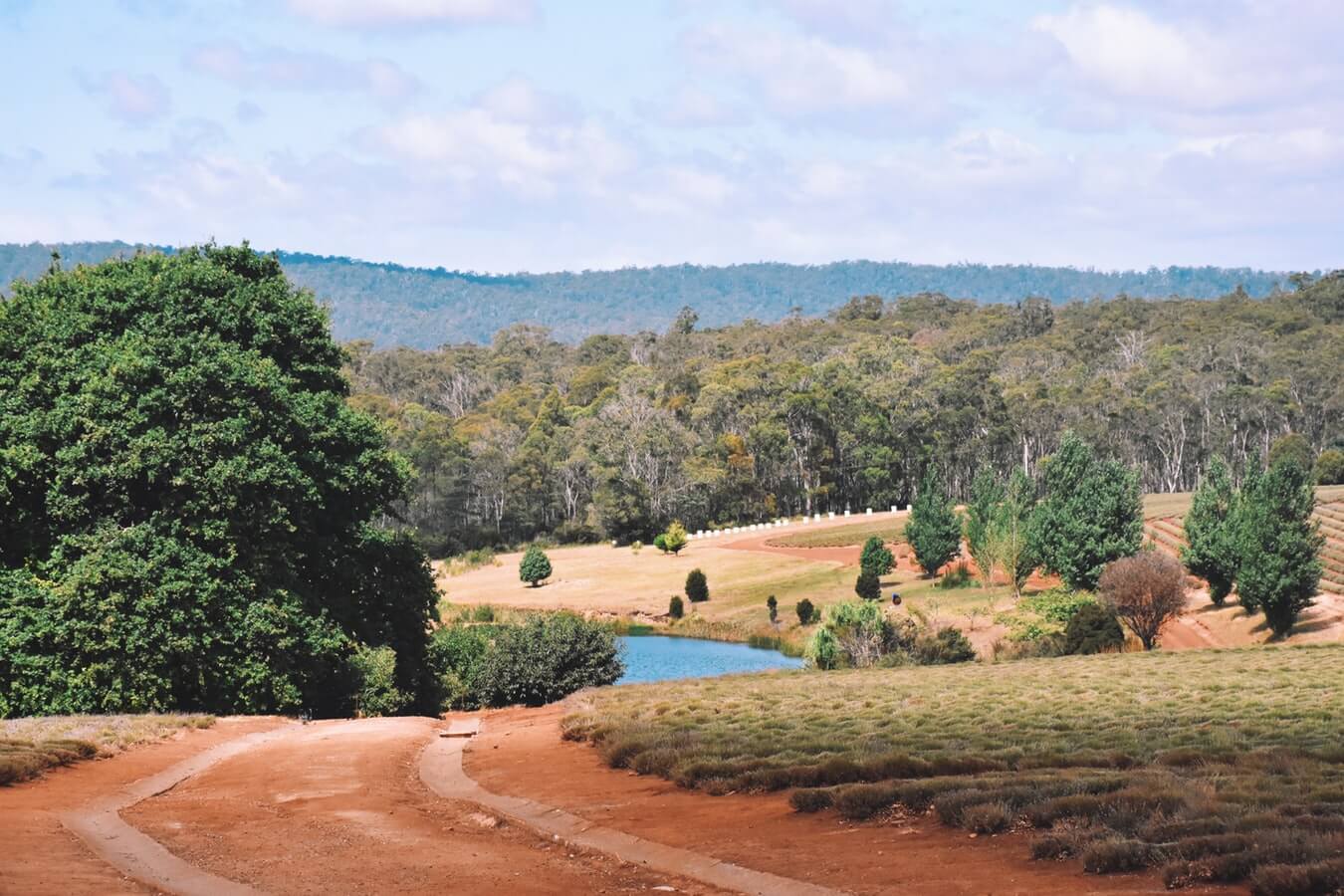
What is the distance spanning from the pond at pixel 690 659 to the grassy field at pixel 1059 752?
16171 mm

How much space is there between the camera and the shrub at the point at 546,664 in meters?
30.8

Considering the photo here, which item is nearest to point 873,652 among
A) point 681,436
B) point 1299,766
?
point 1299,766

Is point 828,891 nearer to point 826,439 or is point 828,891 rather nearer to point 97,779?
point 97,779

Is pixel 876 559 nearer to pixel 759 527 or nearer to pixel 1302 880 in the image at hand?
pixel 759 527

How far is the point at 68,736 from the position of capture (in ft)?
69.2

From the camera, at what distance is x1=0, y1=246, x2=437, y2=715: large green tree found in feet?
86.3

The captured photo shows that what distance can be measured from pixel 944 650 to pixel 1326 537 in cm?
2553

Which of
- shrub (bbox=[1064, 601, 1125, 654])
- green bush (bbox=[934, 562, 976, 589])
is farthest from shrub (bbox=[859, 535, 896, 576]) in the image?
shrub (bbox=[1064, 601, 1125, 654])

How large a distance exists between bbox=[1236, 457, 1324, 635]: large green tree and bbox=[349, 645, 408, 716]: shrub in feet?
105

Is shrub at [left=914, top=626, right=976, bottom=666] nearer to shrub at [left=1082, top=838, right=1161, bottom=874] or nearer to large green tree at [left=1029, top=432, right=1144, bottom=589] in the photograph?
large green tree at [left=1029, top=432, right=1144, bottom=589]

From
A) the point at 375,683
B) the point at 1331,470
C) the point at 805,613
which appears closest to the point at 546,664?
the point at 375,683

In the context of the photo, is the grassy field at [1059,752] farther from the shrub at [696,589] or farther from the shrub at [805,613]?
the shrub at [696,589]

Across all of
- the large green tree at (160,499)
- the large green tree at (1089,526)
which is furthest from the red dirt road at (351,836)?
the large green tree at (1089,526)

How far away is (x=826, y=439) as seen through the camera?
117 metres
